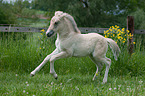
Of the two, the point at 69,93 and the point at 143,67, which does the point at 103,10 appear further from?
the point at 69,93

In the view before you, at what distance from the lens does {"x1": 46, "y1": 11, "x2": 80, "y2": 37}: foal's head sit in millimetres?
3723

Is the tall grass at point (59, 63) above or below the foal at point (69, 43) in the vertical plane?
below

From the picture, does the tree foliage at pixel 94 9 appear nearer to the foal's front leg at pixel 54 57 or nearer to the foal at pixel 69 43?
the foal at pixel 69 43

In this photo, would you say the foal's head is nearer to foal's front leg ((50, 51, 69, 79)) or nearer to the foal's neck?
the foal's neck

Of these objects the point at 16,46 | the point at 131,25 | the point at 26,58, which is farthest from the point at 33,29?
the point at 131,25

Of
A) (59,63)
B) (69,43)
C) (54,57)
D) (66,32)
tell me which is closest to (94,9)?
(59,63)

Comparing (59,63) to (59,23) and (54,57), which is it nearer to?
(54,57)

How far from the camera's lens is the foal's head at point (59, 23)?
3.72 m

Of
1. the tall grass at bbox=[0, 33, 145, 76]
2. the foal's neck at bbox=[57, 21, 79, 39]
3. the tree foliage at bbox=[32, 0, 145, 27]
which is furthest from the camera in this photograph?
the tree foliage at bbox=[32, 0, 145, 27]

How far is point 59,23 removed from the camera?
12.6ft

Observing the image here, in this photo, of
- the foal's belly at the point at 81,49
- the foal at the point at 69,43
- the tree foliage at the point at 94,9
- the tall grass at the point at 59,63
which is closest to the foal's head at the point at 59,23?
the foal at the point at 69,43

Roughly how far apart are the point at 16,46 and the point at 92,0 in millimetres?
12527

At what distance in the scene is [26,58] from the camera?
5699mm

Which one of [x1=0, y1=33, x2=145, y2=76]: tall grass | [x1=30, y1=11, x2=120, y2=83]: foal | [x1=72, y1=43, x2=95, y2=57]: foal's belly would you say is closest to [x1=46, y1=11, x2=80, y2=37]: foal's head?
[x1=30, y1=11, x2=120, y2=83]: foal
